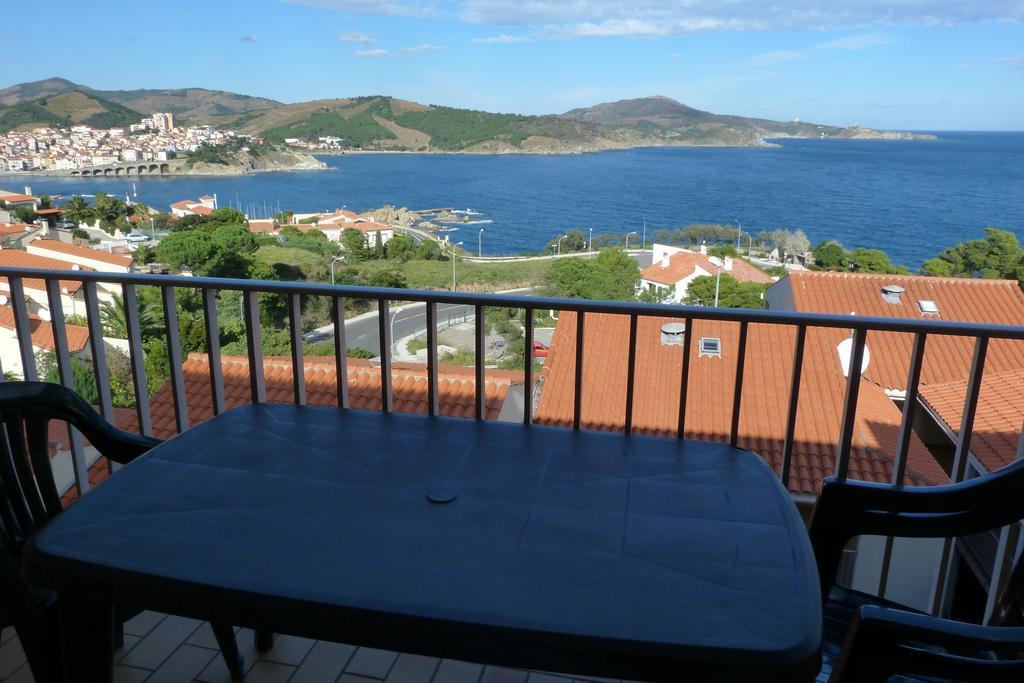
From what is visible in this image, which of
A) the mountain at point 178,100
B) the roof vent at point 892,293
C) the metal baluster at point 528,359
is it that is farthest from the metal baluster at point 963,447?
the mountain at point 178,100

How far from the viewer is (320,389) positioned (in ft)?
18.0

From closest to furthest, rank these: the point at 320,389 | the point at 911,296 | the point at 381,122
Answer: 1. the point at 320,389
2. the point at 911,296
3. the point at 381,122

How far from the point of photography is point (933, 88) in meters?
49.5

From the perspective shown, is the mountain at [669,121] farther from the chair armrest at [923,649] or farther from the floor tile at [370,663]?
the chair armrest at [923,649]

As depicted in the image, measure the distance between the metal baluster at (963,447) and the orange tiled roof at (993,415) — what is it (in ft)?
4.13

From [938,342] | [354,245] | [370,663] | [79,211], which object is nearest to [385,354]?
[370,663]

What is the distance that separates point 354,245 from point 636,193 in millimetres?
43326

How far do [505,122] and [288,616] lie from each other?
89.1 metres

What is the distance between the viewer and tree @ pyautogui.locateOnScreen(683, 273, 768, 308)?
26.9 metres

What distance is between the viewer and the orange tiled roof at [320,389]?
5785 mm

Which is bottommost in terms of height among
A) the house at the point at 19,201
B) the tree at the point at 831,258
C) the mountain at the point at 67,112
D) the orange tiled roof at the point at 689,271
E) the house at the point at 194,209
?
the tree at the point at 831,258

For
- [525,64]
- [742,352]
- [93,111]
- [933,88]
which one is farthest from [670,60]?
[742,352]

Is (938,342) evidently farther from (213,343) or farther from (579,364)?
(213,343)

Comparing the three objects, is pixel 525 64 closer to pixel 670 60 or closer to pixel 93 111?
pixel 670 60
